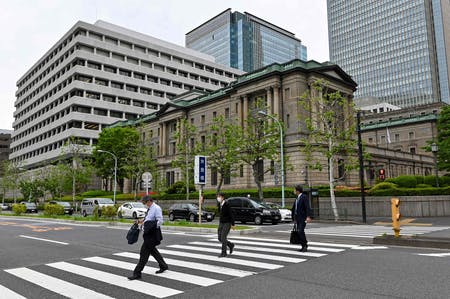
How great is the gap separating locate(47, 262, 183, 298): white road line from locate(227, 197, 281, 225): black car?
1493cm

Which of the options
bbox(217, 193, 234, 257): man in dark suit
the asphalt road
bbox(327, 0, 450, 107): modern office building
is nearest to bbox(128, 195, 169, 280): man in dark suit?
the asphalt road

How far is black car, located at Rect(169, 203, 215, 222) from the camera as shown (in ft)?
88.2

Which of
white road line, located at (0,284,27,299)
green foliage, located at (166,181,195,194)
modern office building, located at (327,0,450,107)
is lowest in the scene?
white road line, located at (0,284,27,299)

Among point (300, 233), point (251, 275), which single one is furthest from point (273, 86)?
point (251, 275)

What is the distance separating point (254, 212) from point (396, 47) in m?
128

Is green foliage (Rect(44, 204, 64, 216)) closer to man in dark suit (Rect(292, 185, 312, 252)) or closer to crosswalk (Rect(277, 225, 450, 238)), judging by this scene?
crosswalk (Rect(277, 225, 450, 238))

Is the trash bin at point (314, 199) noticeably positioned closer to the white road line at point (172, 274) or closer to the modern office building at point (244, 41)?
the white road line at point (172, 274)

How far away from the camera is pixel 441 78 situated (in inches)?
4815

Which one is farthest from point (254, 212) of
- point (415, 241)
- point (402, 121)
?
point (402, 121)

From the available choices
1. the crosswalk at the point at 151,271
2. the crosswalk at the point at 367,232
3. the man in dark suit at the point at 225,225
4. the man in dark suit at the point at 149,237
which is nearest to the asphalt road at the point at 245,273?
the crosswalk at the point at 151,271

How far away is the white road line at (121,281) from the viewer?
6305 millimetres

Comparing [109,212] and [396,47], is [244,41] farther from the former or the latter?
[109,212]

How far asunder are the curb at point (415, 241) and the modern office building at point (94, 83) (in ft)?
211

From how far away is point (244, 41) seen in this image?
143m
